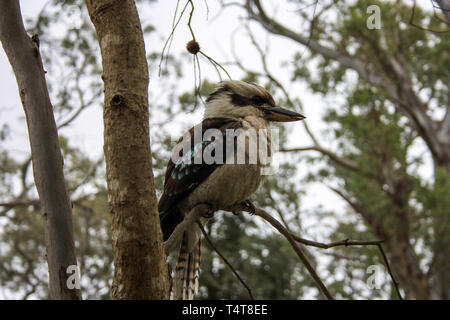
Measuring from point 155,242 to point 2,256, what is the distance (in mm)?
8559

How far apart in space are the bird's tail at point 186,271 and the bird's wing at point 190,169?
0.28 m

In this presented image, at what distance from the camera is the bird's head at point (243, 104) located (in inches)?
111

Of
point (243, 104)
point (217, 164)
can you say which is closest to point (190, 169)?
point (217, 164)

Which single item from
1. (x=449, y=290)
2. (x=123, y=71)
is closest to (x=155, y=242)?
(x=123, y=71)

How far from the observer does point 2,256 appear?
893cm

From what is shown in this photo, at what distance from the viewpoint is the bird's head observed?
9.27 ft

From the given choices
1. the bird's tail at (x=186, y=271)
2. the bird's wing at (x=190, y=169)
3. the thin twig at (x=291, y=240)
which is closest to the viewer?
the thin twig at (x=291, y=240)

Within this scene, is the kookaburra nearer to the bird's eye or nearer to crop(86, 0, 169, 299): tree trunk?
the bird's eye

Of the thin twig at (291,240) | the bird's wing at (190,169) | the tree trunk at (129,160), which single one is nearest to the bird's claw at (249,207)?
the thin twig at (291,240)

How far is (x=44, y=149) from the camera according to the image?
1499 millimetres

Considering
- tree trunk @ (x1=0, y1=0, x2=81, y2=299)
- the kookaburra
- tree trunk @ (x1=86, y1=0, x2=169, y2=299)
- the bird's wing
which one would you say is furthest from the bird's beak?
tree trunk @ (x1=0, y1=0, x2=81, y2=299)

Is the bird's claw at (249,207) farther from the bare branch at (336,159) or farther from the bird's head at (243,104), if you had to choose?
the bare branch at (336,159)

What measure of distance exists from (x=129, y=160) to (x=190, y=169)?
3.70 ft

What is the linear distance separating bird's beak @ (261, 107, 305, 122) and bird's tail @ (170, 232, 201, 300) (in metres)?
0.81
